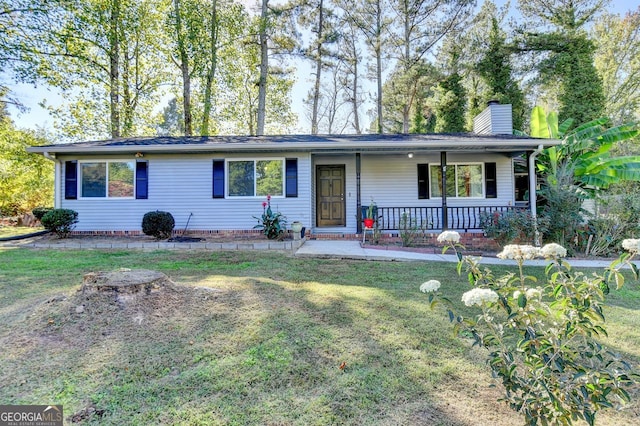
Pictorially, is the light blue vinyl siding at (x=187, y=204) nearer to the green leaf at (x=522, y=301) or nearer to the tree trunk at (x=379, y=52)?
the green leaf at (x=522, y=301)

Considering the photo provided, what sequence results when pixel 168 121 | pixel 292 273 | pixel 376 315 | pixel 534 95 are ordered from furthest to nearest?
pixel 168 121
pixel 534 95
pixel 292 273
pixel 376 315

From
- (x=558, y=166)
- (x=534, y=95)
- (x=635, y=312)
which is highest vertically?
(x=534, y=95)

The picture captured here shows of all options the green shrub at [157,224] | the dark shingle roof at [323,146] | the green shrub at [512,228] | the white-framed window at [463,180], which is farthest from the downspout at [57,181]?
the green shrub at [512,228]

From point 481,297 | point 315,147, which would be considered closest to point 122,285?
point 481,297

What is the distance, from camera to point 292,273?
5246 mm

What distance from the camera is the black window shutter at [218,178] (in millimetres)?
9375

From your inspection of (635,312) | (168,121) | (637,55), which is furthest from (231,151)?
(168,121)

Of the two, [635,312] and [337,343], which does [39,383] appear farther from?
[635,312]

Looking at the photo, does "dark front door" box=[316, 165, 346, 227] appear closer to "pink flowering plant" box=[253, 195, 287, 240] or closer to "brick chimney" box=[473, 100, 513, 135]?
"pink flowering plant" box=[253, 195, 287, 240]

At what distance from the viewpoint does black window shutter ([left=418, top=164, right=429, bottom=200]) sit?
32.9 ft

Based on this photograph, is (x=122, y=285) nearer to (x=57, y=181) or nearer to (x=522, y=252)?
(x=522, y=252)

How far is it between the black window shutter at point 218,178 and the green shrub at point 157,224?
5.03 feet

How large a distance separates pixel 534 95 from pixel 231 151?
66.4 ft

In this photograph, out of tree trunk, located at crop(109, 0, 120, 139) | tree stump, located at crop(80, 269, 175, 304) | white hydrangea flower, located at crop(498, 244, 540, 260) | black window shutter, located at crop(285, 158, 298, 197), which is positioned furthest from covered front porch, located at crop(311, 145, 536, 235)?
tree trunk, located at crop(109, 0, 120, 139)
